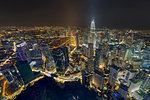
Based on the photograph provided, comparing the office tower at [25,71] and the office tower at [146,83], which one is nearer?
the office tower at [146,83]

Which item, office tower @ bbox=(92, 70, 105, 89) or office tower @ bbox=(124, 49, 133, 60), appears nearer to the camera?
office tower @ bbox=(92, 70, 105, 89)

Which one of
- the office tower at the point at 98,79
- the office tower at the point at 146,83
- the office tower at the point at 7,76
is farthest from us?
the office tower at the point at 98,79

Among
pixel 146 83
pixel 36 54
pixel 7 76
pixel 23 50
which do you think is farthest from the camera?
pixel 36 54

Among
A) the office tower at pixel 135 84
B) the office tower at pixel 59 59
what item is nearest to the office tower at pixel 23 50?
the office tower at pixel 59 59

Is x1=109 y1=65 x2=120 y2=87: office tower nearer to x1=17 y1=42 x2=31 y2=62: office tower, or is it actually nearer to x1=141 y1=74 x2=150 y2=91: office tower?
x1=141 y1=74 x2=150 y2=91: office tower

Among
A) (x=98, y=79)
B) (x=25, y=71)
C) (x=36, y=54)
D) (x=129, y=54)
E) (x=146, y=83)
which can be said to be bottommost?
(x=146, y=83)

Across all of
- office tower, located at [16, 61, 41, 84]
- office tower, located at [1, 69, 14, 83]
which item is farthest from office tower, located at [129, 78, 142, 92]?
office tower, located at [1, 69, 14, 83]

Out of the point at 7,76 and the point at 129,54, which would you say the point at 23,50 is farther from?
the point at 129,54

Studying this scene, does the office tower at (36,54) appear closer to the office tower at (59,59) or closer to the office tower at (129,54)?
the office tower at (59,59)

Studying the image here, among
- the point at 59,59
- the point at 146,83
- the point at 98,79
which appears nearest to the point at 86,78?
the point at 98,79

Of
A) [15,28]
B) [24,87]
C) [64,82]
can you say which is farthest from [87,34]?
[15,28]
